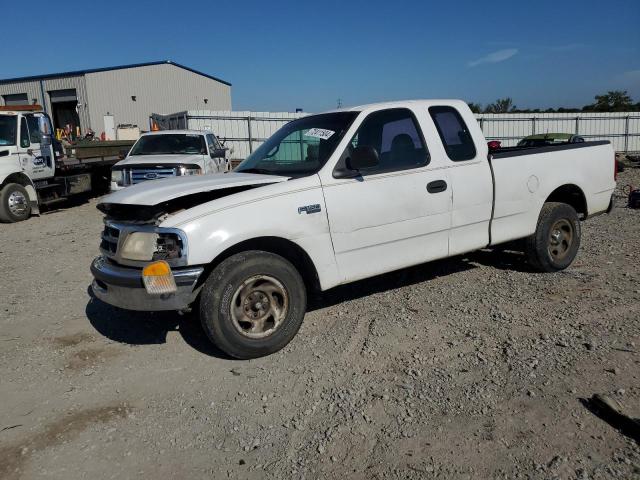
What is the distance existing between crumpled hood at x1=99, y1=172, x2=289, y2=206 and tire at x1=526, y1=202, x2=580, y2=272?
10.1 feet

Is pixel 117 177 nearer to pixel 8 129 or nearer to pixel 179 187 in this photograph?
pixel 8 129

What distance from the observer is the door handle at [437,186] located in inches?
188

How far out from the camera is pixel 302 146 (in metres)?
4.87

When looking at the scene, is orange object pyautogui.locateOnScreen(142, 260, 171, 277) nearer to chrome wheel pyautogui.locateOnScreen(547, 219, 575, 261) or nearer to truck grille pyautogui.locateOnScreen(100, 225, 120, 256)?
truck grille pyautogui.locateOnScreen(100, 225, 120, 256)

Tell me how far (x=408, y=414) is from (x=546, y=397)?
0.92 meters

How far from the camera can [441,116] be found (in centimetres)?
516

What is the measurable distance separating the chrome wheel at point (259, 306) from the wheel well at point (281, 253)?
29 centimetres

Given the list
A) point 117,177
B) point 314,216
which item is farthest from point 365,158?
point 117,177

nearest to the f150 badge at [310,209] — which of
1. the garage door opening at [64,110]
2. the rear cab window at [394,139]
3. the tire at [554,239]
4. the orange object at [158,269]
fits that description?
the rear cab window at [394,139]

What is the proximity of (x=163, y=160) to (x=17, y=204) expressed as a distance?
11.8 ft

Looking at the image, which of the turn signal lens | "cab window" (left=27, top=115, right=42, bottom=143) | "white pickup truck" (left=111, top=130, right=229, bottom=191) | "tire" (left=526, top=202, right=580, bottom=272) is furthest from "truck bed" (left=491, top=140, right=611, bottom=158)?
"cab window" (left=27, top=115, right=42, bottom=143)

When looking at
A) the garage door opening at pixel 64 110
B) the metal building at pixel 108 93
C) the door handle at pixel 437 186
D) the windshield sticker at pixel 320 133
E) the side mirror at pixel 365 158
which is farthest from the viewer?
the garage door opening at pixel 64 110

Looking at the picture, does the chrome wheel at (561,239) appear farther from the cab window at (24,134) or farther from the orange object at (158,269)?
the cab window at (24,134)

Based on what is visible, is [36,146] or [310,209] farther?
[36,146]
